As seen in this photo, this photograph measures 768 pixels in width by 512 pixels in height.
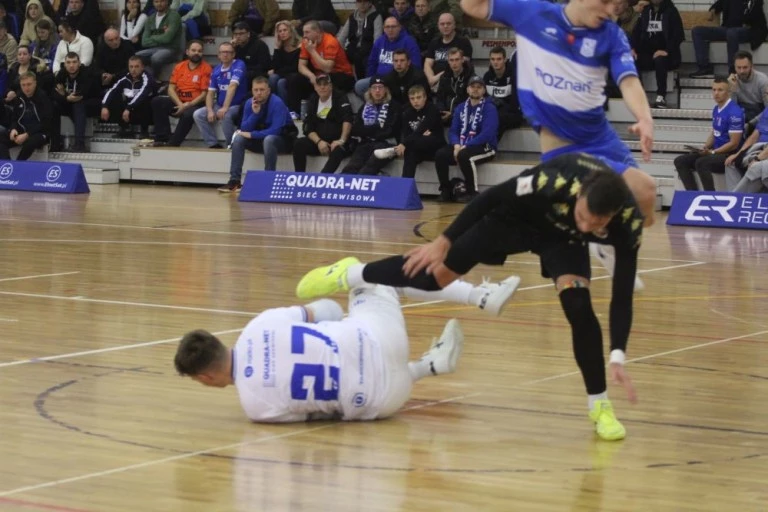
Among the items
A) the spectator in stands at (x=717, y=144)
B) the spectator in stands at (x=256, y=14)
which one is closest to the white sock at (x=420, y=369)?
the spectator in stands at (x=717, y=144)

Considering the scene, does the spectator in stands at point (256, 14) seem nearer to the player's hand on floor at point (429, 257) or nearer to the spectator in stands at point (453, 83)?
the spectator in stands at point (453, 83)

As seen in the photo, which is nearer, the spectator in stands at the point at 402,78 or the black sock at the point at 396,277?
the black sock at the point at 396,277

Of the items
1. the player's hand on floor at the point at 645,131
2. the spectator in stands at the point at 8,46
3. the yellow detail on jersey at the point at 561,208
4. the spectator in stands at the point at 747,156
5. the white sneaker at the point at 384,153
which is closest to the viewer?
the yellow detail on jersey at the point at 561,208

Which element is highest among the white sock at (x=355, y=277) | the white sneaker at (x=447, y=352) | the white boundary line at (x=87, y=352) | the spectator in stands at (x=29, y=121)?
the white sock at (x=355, y=277)

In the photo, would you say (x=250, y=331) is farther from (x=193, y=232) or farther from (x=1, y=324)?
(x=193, y=232)

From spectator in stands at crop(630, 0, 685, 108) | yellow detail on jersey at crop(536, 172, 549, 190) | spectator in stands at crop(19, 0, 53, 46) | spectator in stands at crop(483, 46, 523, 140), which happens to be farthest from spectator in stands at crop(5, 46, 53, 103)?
yellow detail on jersey at crop(536, 172, 549, 190)

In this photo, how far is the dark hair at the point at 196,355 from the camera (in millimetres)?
6441

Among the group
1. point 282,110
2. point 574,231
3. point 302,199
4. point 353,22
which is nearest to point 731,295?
point 574,231

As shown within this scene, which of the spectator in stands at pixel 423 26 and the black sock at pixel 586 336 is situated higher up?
the black sock at pixel 586 336

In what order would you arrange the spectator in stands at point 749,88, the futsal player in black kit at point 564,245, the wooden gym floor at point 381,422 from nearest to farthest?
the wooden gym floor at point 381,422, the futsal player in black kit at point 564,245, the spectator in stands at point 749,88

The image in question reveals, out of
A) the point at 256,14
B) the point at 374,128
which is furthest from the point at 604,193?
the point at 256,14

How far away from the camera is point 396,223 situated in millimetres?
17656

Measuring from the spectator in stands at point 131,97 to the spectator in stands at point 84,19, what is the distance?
232 centimetres

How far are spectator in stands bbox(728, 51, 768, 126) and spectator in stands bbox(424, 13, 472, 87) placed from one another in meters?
4.34
